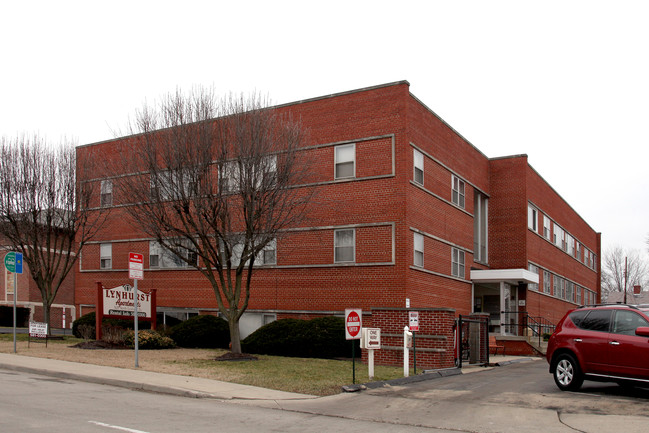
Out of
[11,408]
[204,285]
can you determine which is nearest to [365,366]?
[11,408]

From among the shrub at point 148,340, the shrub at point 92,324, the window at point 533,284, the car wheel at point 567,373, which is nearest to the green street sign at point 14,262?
the shrub at point 148,340

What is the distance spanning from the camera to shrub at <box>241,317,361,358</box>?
2195cm

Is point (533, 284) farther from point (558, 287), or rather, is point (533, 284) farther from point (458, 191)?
point (458, 191)

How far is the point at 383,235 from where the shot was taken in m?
24.6

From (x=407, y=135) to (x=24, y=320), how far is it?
30727mm

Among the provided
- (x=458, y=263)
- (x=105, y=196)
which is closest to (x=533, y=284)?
(x=458, y=263)

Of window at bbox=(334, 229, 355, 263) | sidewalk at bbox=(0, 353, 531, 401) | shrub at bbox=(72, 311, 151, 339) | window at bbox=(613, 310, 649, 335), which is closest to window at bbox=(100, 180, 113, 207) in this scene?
shrub at bbox=(72, 311, 151, 339)

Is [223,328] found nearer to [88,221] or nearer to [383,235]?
[383,235]

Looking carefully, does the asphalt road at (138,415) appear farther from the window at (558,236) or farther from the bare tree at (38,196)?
the window at (558,236)

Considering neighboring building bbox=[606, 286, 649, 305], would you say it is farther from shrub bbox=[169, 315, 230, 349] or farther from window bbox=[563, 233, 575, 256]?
shrub bbox=[169, 315, 230, 349]

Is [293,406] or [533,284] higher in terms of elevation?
[533,284]

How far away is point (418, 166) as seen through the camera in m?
26.0

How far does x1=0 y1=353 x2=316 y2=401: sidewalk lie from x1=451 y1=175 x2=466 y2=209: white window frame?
17389 millimetres

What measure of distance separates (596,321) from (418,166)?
1300 centimetres
